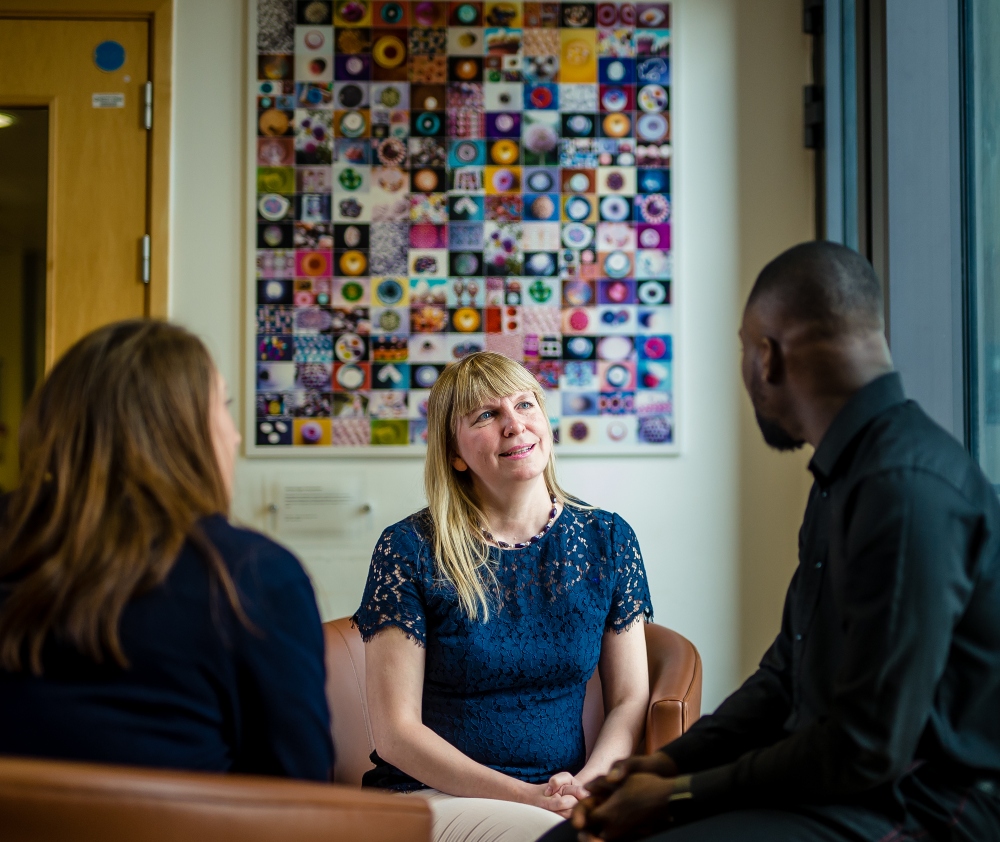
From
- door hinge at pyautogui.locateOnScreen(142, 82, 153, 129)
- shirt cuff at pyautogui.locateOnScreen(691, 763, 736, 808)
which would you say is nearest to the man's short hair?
shirt cuff at pyautogui.locateOnScreen(691, 763, 736, 808)

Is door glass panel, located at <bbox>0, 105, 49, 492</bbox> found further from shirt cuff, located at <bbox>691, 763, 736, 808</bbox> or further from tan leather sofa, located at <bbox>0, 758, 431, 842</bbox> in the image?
shirt cuff, located at <bbox>691, 763, 736, 808</bbox>

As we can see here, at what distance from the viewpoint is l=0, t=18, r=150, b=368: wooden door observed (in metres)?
2.99

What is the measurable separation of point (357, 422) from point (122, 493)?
6.32ft

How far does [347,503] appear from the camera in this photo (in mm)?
3002

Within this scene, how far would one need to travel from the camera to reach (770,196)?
3.10m

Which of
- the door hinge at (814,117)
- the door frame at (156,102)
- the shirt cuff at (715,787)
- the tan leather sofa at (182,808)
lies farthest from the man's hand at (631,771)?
the door hinge at (814,117)

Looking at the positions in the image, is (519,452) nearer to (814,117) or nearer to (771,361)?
(771,361)

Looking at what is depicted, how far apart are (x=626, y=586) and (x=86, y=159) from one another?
212 cm

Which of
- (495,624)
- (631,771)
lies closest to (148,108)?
(495,624)

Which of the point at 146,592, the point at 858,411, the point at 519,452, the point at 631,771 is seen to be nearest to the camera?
the point at 146,592

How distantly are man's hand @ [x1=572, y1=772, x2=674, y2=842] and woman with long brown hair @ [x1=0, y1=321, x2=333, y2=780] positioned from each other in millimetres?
400

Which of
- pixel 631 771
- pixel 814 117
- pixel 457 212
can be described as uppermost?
pixel 814 117

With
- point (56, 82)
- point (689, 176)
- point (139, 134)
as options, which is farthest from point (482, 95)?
point (56, 82)

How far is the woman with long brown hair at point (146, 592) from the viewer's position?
3.35 feet
